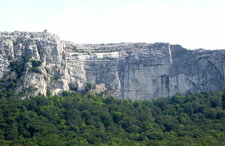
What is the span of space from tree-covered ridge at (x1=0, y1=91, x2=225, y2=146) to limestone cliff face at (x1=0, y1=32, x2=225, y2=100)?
237cm

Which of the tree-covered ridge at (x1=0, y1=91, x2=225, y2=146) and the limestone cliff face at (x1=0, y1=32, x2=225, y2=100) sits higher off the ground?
the limestone cliff face at (x1=0, y1=32, x2=225, y2=100)

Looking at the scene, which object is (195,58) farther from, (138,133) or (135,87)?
(138,133)

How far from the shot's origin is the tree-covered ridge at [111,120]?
67.2 m

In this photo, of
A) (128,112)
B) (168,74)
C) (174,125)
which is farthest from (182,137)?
(168,74)

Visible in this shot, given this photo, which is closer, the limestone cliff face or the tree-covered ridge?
the tree-covered ridge

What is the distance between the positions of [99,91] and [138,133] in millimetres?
14735

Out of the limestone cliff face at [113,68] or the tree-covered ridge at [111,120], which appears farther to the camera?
the limestone cliff face at [113,68]

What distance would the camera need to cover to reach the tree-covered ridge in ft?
220

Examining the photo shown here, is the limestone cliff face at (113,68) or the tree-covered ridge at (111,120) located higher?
the limestone cliff face at (113,68)

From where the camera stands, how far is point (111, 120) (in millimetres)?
76500

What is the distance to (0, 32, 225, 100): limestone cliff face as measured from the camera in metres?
82.2

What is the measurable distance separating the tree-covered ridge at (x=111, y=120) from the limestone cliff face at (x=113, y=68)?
237cm

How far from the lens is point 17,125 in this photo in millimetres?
70312

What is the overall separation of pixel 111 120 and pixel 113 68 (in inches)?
500
